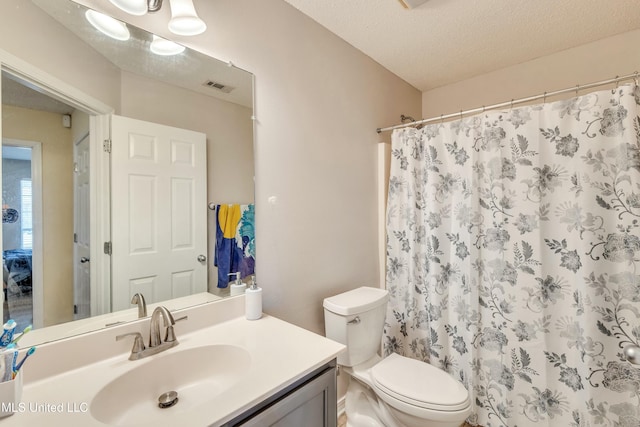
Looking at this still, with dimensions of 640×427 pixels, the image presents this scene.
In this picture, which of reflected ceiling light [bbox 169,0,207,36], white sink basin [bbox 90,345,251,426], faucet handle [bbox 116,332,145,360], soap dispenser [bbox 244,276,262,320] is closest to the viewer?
white sink basin [bbox 90,345,251,426]

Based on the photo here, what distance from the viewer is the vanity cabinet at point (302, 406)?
29.7 inches

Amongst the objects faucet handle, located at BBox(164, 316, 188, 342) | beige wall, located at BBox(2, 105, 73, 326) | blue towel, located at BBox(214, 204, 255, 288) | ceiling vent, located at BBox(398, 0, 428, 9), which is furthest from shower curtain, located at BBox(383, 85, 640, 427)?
beige wall, located at BBox(2, 105, 73, 326)

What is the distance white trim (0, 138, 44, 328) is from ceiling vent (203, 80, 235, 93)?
0.63 m

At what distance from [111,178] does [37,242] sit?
27 centimetres

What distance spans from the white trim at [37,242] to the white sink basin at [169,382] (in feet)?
1.02

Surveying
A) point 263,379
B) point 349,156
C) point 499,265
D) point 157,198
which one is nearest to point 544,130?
point 499,265

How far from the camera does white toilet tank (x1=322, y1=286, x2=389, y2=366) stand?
1468 millimetres

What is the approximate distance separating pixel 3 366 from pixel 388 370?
55.1 inches

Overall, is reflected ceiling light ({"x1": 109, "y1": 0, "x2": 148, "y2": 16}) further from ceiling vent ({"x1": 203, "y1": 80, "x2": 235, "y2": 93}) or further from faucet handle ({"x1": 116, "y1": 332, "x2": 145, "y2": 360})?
faucet handle ({"x1": 116, "y1": 332, "x2": 145, "y2": 360})

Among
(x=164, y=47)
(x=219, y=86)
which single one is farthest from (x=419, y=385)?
(x=164, y=47)

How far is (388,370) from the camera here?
145 centimetres

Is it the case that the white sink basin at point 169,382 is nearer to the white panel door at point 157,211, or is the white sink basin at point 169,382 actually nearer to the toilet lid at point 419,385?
the white panel door at point 157,211

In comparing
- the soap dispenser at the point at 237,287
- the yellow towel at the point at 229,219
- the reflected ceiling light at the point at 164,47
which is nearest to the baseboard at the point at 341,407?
the soap dispenser at the point at 237,287

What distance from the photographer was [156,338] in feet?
3.22
